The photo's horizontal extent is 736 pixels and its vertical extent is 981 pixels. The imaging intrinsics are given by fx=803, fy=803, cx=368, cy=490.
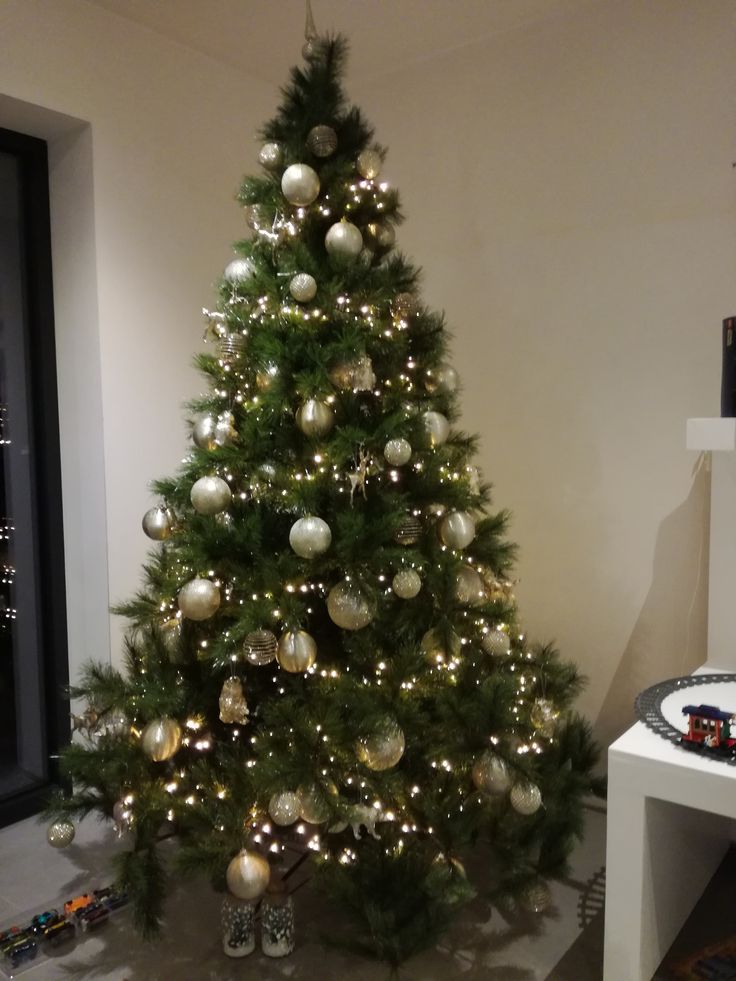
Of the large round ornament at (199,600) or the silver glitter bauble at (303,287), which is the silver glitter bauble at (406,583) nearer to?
the large round ornament at (199,600)

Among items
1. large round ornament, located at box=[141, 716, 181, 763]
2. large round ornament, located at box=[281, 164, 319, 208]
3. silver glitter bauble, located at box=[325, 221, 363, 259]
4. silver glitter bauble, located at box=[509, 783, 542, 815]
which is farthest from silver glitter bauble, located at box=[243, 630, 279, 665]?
large round ornament, located at box=[281, 164, 319, 208]

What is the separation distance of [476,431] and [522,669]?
928mm

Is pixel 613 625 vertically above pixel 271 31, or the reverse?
pixel 271 31

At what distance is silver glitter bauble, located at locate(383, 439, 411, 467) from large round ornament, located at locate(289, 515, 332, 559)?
0.67 ft

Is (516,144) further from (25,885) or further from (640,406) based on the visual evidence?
(25,885)

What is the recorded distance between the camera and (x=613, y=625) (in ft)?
7.75

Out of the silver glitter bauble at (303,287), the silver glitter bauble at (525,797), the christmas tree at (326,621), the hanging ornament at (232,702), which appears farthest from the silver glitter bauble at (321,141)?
the silver glitter bauble at (525,797)

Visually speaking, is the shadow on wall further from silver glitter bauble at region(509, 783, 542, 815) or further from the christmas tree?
silver glitter bauble at region(509, 783, 542, 815)

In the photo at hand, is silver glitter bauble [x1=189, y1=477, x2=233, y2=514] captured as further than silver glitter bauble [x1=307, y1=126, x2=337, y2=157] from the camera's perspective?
No

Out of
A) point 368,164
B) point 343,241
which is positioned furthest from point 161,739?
point 368,164

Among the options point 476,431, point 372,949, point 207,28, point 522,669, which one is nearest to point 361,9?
point 207,28

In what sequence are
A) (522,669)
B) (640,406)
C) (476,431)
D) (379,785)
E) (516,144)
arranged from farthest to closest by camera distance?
(476,431)
(516,144)
(640,406)
(522,669)
(379,785)

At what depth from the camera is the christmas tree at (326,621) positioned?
5.17 feet

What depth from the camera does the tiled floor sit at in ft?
5.49
